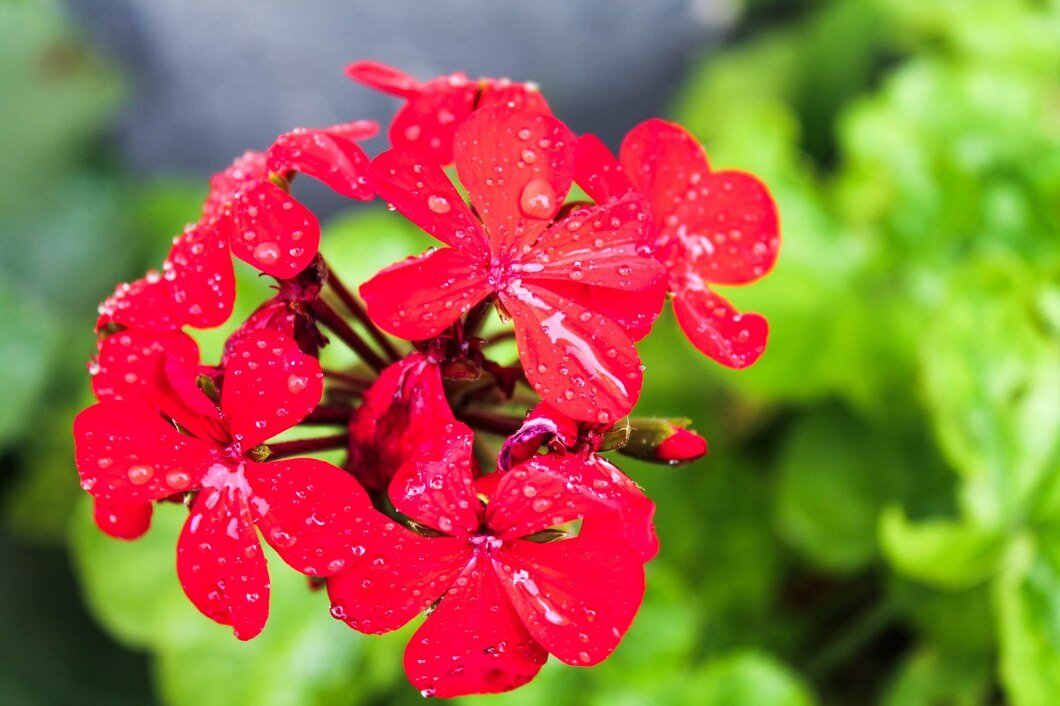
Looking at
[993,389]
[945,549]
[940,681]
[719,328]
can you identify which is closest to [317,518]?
[719,328]

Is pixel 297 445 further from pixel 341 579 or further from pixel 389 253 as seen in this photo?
pixel 389 253

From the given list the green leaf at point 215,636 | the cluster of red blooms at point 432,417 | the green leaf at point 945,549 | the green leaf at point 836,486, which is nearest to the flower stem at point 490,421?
the cluster of red blooms at point 432,417

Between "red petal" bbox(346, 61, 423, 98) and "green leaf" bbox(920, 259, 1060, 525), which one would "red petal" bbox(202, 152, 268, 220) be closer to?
"red petal" bbox(346, 61, 423, 98)

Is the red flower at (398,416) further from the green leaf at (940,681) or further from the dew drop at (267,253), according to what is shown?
the green leaf at (940,681)

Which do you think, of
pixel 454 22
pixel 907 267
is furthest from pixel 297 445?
pixel 454 22

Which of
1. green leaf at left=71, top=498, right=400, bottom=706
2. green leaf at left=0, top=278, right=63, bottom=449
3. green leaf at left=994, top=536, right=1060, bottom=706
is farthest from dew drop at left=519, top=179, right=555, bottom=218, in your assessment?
green leaf at left=0, top=278, right=63, bottom=449

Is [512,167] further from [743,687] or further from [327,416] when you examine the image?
[743,687]

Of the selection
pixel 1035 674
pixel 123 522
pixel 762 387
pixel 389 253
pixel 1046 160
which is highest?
pixel 123 522
